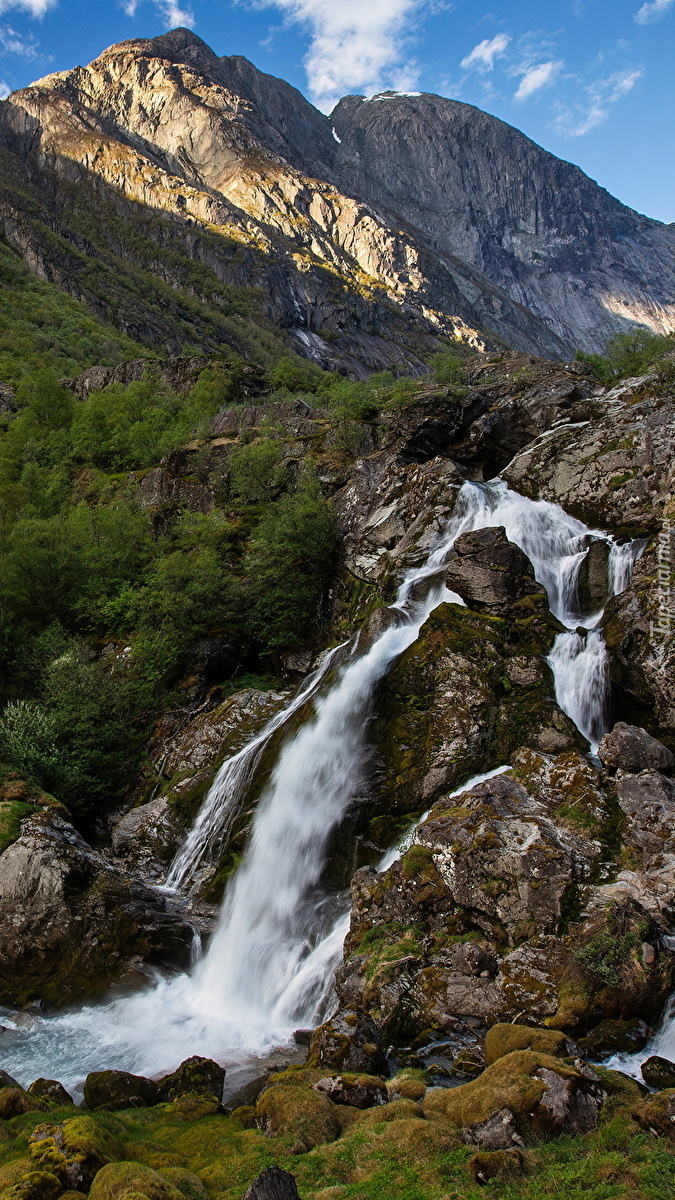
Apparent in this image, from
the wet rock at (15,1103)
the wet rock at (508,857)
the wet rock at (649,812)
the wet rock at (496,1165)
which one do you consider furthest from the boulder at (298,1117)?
the wet rock at (649,812)

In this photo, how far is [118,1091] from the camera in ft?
27.7

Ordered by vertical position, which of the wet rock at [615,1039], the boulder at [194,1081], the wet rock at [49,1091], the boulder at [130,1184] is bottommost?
the wet rock at [615,1039]

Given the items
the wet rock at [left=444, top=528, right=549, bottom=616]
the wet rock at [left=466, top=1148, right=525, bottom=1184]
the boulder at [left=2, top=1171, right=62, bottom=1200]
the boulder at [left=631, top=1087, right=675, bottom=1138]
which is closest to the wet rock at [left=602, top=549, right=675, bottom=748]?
the wet rock at [left=444, top=528, right=549, bottom=616]

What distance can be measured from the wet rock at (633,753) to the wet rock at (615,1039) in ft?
15.6

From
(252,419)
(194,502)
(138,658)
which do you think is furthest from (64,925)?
(252,419)

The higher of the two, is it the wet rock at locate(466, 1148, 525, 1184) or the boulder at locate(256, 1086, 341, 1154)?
the boulder at locate(256, 1086, 341, 1154)

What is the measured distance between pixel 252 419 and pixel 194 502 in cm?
951

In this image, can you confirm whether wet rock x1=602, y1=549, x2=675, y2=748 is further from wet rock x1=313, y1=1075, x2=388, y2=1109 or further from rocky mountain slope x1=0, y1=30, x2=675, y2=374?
rocky mountain slope x1=0, y1=30, x2=675, y2=374

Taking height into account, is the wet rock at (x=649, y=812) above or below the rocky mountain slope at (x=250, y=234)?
below

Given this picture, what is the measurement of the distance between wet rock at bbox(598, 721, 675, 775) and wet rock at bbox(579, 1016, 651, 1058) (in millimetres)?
4755

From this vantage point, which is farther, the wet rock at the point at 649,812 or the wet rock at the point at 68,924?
the wet rock at the point at 68,924

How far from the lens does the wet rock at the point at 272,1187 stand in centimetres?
475

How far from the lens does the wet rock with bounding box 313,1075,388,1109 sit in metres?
7.30

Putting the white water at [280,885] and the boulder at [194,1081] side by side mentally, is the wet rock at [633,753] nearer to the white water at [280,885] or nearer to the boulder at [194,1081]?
the white water at [280,885]
